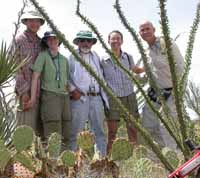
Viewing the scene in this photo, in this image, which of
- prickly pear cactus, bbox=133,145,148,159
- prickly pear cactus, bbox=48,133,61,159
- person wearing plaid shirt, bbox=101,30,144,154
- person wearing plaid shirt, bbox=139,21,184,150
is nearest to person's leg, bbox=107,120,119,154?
person wearing plaid shirt, bbox=101,30,144,154

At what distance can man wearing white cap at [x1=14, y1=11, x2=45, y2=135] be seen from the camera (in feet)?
17.5

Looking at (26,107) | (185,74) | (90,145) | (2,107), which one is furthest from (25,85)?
(185,74)

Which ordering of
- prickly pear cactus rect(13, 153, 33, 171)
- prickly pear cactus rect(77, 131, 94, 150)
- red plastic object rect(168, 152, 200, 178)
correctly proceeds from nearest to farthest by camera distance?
red plastic object rect(168, 152, 200, 178), prickly pear cactus rect(13, 153, 33, 171), prickly pear cactus rect(77, 131, 94, 150)

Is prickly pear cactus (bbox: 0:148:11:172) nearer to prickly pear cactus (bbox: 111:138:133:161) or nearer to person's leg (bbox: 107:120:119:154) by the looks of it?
prickly pear cactus (bbox: 111:138:133:161)

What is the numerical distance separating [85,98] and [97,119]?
0.94 feet

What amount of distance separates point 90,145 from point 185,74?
1.02m

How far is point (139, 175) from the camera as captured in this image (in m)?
3.75

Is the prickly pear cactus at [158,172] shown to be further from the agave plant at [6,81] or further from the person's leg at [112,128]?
the person's leg at [112,128]

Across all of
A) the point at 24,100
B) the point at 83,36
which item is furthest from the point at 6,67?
the point at 83,36

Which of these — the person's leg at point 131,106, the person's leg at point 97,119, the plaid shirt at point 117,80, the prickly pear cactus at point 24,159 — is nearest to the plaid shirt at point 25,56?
the person's leg at point 97,119

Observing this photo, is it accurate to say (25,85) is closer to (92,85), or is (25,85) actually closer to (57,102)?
(57,102)

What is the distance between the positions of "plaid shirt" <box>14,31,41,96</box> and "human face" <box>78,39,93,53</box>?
517mm

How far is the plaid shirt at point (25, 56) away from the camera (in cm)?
541

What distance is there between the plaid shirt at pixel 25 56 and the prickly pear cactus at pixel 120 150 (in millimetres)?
1995
